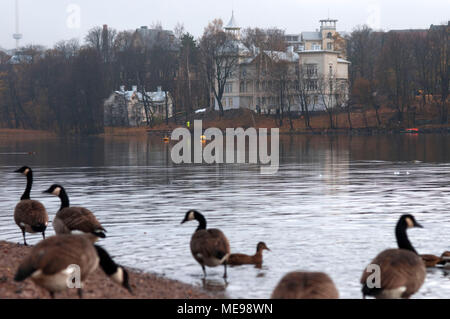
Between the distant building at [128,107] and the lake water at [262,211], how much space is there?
97144 millimetres

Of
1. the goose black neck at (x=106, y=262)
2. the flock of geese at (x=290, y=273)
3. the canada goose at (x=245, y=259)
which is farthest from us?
the canada goose at (x=245, y=259)

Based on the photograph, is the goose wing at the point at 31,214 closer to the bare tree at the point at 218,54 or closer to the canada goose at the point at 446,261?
the canada goose at the point at 446,261

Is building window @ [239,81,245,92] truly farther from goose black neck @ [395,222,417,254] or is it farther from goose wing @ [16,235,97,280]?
goose wing @ [16,235,97,280]

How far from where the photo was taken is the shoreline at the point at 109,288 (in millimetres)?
12188

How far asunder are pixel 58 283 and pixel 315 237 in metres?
10.6

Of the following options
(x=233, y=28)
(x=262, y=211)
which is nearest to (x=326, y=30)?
(x=233, y=28)

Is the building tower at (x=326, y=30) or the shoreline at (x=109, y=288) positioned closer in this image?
the shoreline at (x=109, y=288)

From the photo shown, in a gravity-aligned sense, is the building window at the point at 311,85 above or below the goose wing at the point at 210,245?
above

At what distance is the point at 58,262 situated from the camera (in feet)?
34.7

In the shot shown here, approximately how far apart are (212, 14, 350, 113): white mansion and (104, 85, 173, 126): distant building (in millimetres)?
13135

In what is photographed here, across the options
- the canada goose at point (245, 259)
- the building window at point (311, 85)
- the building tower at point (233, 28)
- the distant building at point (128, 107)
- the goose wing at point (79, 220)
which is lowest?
the canada goose at point (245, 259)

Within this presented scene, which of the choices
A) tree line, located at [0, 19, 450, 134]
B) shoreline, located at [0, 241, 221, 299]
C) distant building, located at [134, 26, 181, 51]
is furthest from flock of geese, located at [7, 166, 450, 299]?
distant building, located at [134, 26, 181, 51]

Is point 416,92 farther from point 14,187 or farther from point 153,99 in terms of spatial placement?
point 14,187

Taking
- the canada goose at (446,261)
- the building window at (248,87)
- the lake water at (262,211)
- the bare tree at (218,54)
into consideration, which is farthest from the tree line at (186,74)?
the canada goose at (446,261)
